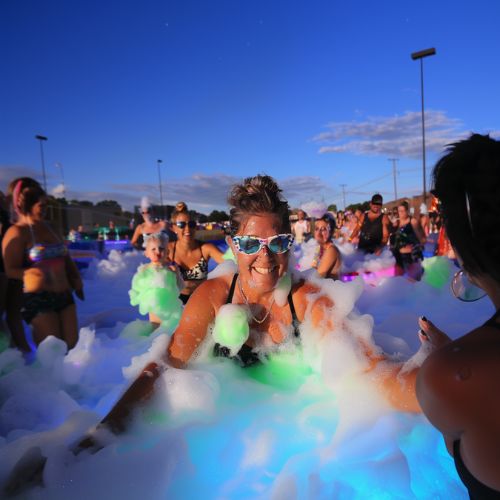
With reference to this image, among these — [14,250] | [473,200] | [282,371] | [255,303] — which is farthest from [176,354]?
[14,250]

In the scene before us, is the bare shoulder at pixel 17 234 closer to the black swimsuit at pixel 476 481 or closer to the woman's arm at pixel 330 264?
the woman's arm at pixel 330 264

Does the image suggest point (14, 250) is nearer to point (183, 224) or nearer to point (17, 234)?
point (17, 234)

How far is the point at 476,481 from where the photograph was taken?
825mm

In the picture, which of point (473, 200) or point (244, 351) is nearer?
point (473, 200)

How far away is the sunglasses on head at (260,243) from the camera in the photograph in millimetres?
2076

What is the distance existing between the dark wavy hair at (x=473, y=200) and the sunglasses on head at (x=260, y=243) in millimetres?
1242

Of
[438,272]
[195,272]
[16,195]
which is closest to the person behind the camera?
[16,195]

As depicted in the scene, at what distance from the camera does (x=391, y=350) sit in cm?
269

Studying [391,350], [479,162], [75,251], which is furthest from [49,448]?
[75,251]

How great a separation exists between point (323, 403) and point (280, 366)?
0.34 meters

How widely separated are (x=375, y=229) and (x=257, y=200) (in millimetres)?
5367

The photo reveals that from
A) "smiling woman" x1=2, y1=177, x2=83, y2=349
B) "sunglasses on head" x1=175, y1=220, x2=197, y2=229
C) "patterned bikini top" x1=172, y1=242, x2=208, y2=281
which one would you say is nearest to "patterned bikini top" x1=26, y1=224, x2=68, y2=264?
"smiling woman" x1=2, y1=177, x2=83, y2=349

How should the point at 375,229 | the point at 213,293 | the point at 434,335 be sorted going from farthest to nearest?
the point at 375,229 → the point at 213,293 → the point at 434,335

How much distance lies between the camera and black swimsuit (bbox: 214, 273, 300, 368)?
7.20 ft
